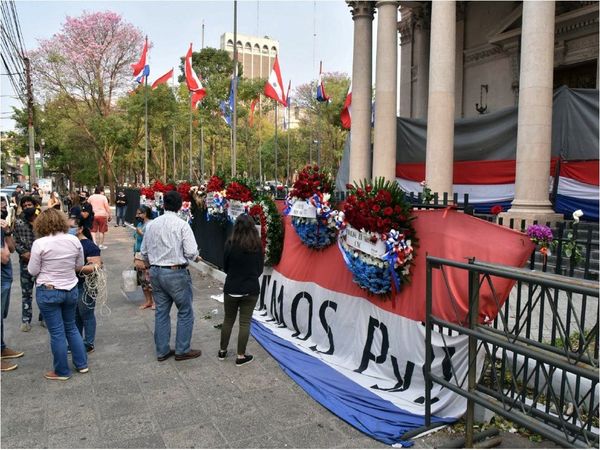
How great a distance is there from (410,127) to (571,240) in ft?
45.6

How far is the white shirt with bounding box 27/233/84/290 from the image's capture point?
5.15 meters

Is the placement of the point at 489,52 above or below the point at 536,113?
above

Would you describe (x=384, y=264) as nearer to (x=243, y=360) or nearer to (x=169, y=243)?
(x=243, y=360)

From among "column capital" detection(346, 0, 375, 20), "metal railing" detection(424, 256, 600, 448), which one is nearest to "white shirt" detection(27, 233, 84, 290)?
"metal railing" detection(424, 256, 600, 448)

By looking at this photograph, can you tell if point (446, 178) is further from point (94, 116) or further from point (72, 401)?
point (94, 116)

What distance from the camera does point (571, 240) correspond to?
16.7 feet

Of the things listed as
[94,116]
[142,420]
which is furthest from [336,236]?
[94,116]

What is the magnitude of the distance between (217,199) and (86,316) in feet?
15.4

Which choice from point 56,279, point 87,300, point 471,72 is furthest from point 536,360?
point 471,72

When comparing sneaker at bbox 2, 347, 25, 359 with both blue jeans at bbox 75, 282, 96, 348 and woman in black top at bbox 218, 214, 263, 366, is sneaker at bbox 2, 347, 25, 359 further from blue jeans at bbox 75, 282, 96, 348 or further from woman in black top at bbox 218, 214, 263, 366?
woman in black top at bbox 218, 214, 263, 366

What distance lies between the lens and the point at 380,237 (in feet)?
15.8

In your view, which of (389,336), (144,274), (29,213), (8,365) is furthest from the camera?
(144,274)

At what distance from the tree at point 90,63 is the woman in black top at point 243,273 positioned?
3372 centimetres

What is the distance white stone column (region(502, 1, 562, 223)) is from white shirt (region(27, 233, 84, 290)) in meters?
9.50
